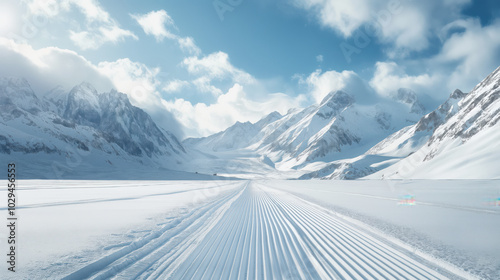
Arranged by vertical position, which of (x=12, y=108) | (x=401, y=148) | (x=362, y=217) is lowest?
(x=362, y=217)

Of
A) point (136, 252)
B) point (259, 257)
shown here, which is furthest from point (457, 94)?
point (136, 252)

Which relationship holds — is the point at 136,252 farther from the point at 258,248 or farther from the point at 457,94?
the point at 457,94

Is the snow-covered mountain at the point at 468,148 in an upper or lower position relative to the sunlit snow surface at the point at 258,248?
upper

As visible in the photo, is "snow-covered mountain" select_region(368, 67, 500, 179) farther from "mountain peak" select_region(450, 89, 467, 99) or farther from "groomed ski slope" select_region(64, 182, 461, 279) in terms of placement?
"mountain peak" select_region(450, 89, 467, 99)

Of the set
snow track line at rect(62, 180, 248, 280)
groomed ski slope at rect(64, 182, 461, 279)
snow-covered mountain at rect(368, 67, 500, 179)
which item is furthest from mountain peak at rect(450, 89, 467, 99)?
snow track line at rect(62, 180, 248, 280)

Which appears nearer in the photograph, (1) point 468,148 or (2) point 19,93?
(1) point 468,148

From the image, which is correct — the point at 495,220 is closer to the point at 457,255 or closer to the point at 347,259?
the point at 457,255

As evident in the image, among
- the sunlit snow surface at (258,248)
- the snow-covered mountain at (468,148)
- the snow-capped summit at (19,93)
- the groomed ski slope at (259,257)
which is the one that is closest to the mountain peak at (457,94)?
the snow-covered mountain at (468,148)

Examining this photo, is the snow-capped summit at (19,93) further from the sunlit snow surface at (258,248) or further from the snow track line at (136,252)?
the snow track line at (136,252)

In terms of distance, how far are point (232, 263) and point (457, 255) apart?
509 cm

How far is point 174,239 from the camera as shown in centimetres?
754

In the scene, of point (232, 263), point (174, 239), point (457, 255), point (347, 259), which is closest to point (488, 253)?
point (457, 255)

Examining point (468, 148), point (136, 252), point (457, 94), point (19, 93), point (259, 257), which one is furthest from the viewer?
point (457, 94)

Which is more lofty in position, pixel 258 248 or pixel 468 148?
pixel 468 148
